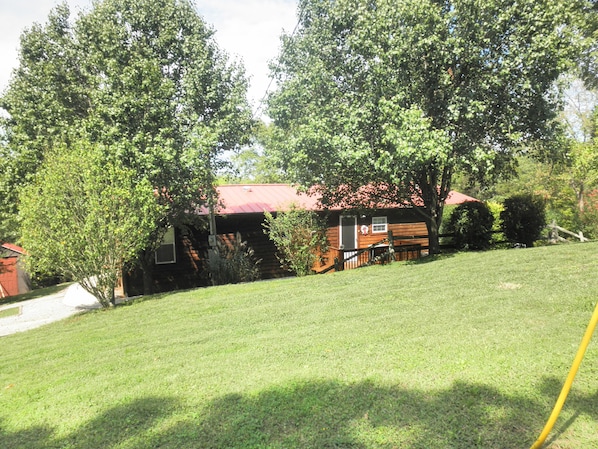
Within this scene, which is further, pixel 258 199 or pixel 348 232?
pixel 348 232

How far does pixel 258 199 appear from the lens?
17.0 metres

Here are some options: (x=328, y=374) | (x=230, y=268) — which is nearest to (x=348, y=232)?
(x=230, y=268)

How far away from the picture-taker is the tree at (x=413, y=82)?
9586 mm

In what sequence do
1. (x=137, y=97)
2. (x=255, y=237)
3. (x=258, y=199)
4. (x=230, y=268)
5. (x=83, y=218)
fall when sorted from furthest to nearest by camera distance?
(x=258, y=199) < (x=255, y=237) < (x=230, y=268) < (x=137, y=97) < (x=83, y=218)

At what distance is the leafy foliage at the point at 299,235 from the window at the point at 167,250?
4.38 metres

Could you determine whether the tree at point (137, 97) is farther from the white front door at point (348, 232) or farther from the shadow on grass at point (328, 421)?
the shadow on grass at point (328, 421)

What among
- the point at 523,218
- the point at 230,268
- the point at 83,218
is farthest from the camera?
the point at 523,218

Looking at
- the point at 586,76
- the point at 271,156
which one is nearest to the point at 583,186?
the point at 586,76

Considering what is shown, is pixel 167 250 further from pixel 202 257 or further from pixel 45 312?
pixel 45 312

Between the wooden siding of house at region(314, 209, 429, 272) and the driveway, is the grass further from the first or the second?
the wooden siding of house at region(314, 209, 429, 272)

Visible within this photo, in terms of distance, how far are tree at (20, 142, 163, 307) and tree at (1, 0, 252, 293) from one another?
1037 mm

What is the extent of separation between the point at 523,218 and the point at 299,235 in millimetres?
9297

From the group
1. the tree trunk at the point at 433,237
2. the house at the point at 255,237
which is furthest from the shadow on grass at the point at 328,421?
the tree trunk at the point at 433,237

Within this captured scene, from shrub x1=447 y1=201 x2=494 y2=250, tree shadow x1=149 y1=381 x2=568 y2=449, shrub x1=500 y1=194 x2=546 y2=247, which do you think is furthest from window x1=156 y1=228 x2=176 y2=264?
shrub x1=500 y1=194 x2=546 y2=247
